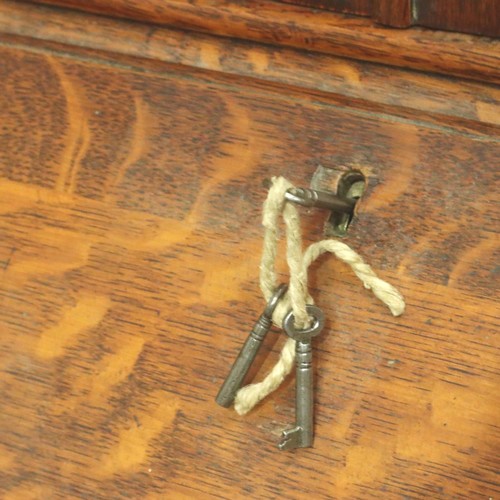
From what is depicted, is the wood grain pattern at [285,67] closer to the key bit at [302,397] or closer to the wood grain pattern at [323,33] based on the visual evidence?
the wood grain pattern at [323,33]

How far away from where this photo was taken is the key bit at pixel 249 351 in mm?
754

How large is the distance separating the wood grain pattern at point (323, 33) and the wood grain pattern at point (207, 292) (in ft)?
0.15

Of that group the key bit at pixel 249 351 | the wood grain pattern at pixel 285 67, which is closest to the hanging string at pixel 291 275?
the key bit at pixel 249 351

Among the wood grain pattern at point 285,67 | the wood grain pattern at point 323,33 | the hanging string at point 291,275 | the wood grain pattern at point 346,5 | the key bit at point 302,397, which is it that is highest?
the wood grain pattern at point 346,5

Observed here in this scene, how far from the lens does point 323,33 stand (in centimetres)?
78

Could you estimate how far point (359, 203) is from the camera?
78 cm

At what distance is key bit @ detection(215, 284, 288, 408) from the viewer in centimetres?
75

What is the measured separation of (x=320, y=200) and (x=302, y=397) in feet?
0.49

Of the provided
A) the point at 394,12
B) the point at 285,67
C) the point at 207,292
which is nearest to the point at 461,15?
the point at 394,12

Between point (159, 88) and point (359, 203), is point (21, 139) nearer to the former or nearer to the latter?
point (159, 88)

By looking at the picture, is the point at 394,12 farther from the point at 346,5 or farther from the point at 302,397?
the point at 302,397

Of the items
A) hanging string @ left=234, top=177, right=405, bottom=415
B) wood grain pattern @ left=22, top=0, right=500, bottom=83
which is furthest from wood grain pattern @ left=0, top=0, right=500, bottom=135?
hanging string @ left=234, top=177, right=405, bottom=415

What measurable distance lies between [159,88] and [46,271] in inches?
7.3

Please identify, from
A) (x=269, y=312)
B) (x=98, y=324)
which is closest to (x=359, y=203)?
(x=269, y=312)
